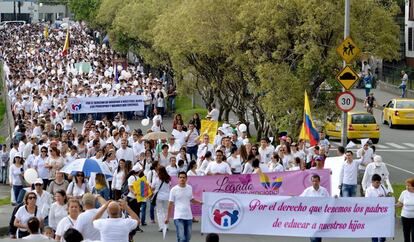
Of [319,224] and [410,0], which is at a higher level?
[410,0]

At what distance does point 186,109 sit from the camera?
5041cm

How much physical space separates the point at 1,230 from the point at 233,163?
16.1 ft

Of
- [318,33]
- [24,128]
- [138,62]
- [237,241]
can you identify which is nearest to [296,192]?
[237,241]

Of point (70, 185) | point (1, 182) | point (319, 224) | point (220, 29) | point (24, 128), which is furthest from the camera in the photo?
point (220, 29)

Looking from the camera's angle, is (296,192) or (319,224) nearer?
(319,224)

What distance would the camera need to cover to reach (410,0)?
212 feet

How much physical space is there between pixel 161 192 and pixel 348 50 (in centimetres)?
770

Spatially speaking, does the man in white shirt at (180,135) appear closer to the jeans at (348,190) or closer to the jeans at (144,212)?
the jeans at (144,212)

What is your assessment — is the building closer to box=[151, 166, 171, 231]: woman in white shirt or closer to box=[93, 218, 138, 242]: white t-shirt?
box=[151, 166, 171, 231]: woman in white shirt

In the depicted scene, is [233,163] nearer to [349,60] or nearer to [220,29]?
[349,60]

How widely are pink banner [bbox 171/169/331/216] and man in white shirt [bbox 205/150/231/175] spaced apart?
442 mm

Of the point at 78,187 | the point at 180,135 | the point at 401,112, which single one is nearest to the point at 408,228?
the point at 78,187

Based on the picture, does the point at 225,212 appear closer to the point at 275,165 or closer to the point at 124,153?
the point at 275,165

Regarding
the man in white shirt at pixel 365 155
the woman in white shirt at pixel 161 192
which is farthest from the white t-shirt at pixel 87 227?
the man in white shirt at pixel 365 155
